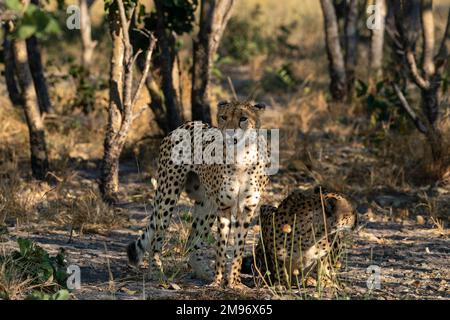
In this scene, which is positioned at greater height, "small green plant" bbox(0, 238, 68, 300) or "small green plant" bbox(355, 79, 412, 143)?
"small green plant" bbox(355, 79, 412, 143)

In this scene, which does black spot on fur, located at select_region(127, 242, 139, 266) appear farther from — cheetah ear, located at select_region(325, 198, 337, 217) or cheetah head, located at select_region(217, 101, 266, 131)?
cheetah ear, located at select_region(325, 198, 337, 217)

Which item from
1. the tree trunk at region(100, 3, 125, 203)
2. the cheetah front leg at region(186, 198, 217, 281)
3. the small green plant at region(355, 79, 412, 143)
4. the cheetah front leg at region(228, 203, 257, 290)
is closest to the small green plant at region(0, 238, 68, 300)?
the cheetah front leg at region(186, 198, 217, 281)

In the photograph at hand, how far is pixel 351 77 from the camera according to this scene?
10.8m

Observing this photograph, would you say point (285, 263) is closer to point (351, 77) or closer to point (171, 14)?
point (171, 14)

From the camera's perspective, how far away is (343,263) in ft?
20.1

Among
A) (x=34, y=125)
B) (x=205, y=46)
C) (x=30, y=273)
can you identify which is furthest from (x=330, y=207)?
(x=34, y=125)

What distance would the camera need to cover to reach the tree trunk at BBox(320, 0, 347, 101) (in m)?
10.3

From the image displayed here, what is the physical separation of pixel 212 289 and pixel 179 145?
0.99m

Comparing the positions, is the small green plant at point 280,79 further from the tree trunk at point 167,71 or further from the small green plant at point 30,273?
the small green plant at point 30,273

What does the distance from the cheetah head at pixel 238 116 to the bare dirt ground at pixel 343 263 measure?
0.98 m

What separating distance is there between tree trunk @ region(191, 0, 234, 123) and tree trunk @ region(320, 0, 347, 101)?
91.5 inches

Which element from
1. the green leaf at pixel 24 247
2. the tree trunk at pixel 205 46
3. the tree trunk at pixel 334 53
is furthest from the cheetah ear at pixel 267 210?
the tree trunk at pixel 334 53

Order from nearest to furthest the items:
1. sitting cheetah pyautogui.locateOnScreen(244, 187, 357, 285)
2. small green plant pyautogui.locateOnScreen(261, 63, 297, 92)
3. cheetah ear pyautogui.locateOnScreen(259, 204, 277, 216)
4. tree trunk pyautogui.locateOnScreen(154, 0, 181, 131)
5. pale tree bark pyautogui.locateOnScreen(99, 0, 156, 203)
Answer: sitting cheetah pyautogui.locateOnScreen(244, 187, 357, 285) < cheetah ear pyautogui.locateOnScreen(259, 204, 277, 216) < pale tree bark pyautogui.locateOnScreen(99, 0, 156, 203) < tree trunk pyautogui.locateOnScreen(154, 0, 181, 131) < small green plant pyautogui.locateOnScreen(261, 63, 297, 92)
